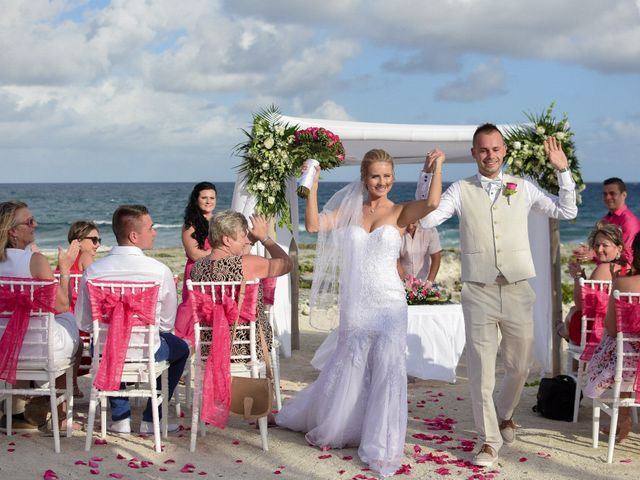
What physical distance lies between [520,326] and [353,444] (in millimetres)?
1350

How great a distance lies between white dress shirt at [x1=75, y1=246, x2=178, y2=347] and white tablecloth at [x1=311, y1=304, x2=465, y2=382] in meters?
2.60

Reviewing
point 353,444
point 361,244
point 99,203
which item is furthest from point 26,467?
point 99,203

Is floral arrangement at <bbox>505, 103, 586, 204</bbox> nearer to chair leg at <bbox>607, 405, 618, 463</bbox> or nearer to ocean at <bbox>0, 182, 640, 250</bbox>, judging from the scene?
chair leg at <bbox>607, 405, 618, 463</bbox>

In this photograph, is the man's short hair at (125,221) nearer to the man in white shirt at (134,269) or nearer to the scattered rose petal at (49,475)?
the man in white shirt at (134,269)

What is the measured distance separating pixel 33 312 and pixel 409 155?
5.07 metres

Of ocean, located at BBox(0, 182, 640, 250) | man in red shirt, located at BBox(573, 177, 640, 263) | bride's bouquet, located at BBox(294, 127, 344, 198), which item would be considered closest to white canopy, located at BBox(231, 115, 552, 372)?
bride's bouquet, located at BBox(294, 127, 344, 198)

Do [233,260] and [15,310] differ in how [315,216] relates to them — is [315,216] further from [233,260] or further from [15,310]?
[15,310]

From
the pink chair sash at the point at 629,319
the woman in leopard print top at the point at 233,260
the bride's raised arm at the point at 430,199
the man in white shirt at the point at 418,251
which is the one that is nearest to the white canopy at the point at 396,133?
the man in white shirt at the point at 418,251

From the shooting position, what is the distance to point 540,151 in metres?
Answer: 7.32

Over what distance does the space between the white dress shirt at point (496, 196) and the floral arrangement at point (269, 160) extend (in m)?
2.73

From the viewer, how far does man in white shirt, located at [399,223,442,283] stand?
869cm

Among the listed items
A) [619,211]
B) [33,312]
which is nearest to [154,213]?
[619,211]

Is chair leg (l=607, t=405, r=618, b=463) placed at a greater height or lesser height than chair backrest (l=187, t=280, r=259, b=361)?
lesser

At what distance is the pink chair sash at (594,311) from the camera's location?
5.96m
